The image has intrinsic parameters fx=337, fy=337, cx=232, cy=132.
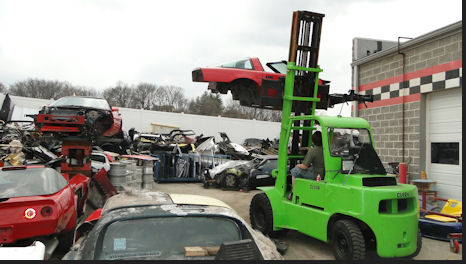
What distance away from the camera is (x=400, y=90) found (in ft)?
29.7

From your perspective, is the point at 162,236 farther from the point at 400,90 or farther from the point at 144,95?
the point at 144,95

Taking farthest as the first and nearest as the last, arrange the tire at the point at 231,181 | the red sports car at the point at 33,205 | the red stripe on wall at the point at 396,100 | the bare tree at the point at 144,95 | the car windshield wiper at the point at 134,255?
1. the bare tree at the point at 144,95
2. the tire at the point at 231,181
3. the red stripe on wall at the point at 396,100
4. the red sports car at the point at 33,205
5. the car windshield wiper at the point at 134,255

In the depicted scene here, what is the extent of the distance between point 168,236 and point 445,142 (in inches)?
297

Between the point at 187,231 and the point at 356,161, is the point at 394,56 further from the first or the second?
the point at 187,231

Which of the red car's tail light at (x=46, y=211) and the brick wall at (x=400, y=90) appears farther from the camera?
the brick wall at (x=400, y=90)

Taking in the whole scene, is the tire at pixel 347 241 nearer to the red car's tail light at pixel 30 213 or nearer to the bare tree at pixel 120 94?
the red car's tail light at pixel 30 213

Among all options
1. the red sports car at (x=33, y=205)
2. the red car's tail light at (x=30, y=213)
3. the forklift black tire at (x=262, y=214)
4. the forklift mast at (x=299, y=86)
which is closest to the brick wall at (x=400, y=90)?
the forklift mast at (x=299, y=86)

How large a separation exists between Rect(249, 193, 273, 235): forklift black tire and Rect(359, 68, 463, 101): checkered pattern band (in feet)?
17.0

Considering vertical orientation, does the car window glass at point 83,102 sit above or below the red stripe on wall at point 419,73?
below

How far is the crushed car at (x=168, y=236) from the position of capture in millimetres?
2703

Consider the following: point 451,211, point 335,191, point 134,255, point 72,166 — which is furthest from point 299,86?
point 72,166

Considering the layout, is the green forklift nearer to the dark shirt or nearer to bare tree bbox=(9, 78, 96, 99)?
the dark shirt

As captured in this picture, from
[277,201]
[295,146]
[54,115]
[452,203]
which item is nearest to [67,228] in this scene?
[277,201]

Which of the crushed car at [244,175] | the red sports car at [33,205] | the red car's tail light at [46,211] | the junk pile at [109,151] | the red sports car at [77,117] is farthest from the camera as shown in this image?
the crushed car at [244,175]
